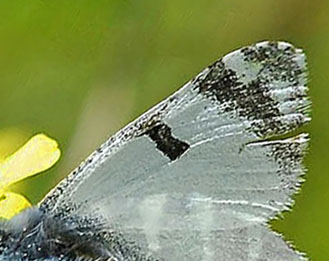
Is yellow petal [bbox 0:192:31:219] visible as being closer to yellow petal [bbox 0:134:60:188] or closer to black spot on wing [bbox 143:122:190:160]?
yellow petal [bbox 0:134:60:188]

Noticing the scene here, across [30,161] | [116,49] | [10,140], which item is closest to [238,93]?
[30,161]

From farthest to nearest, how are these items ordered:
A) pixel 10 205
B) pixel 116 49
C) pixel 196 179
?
1. pixel 116 49
2. pixel 10 205
3. pixel 196 179

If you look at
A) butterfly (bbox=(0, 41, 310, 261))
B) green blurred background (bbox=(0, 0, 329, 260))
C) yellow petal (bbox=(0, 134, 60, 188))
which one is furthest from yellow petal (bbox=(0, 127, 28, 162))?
butterfly (bbox=(0, 41, 310, 261))

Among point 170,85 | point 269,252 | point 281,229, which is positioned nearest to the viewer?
point 269,252

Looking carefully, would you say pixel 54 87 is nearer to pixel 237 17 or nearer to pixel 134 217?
pixel 237 17

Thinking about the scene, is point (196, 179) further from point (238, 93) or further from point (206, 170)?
point (238, 93)

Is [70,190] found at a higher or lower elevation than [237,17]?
higher

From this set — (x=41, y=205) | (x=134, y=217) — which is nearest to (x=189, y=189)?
(x=134, y=217)
